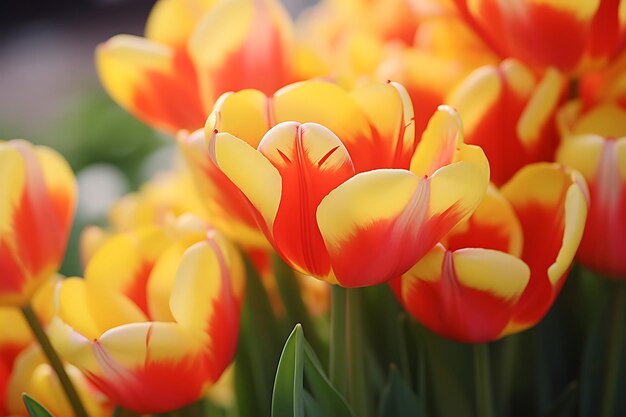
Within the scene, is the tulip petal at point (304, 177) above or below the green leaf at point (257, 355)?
above

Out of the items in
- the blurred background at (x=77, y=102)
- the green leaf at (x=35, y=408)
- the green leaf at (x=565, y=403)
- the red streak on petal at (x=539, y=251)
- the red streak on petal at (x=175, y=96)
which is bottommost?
the blurred background at (x=77, y=102)

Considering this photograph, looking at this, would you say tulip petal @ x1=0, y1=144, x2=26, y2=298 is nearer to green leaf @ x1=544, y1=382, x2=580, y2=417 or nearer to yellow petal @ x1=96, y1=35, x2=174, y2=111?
yellow petal @ x1=96, y1=35, x2=174, y2=111

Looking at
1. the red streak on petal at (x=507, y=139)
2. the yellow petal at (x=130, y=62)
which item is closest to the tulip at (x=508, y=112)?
the red streak on petal at (x=507, y=139)

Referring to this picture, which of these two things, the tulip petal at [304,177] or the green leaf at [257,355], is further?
the green leaf at [257,355]

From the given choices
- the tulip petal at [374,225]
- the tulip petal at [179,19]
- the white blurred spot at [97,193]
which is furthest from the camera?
the white blurred spot at [97,193]

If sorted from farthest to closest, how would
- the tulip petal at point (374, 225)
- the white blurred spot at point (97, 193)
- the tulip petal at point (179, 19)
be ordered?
1. the white blurred spot at point (97, 193)
2. the tulip petal at point (179, 19)
3. the tulip petal at point (374, 225)

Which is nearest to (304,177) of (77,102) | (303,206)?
(303,206)

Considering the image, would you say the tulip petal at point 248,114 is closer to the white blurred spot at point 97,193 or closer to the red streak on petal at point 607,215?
the red streak on petal at point 607,215

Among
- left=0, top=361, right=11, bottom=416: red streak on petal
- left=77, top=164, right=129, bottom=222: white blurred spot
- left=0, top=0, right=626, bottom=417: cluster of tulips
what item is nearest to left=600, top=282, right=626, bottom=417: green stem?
left=0, top=0, right=626, bottom=417: cluster of tulips
